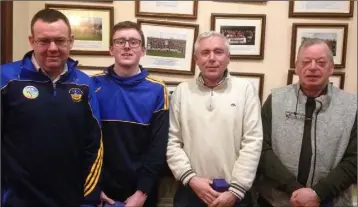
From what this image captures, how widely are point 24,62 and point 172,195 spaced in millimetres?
1188

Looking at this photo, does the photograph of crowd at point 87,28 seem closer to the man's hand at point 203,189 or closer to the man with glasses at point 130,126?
the man with glasses at point 130,126

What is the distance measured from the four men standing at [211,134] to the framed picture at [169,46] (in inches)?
17.3

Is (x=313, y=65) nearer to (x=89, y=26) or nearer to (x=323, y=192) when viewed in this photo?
(x=323, y=192)

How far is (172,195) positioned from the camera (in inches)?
92.7

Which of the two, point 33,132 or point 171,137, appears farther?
point 171,137

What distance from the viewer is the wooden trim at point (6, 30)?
7.10 ft

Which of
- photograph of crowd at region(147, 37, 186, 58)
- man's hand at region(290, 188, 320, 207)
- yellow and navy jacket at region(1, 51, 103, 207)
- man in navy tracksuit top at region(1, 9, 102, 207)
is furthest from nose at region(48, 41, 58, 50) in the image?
man's hand at region(290, 188, 320, 207)

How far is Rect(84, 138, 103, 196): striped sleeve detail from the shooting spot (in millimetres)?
1768

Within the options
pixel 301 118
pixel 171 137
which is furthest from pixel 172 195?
pixel 301 118

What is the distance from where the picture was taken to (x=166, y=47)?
246 cm

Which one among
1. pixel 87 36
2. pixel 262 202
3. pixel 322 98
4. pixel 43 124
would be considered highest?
pixel 87 36

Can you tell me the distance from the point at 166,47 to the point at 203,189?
99cm

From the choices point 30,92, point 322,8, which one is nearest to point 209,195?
point 30,92

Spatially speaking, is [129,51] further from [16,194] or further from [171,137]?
[16,194]
